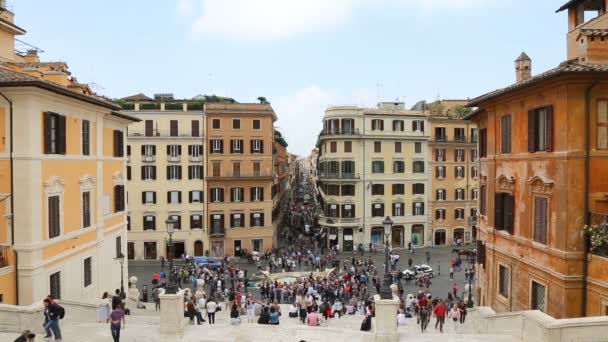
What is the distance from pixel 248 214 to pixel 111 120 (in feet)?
90.9

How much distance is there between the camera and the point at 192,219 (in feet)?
180

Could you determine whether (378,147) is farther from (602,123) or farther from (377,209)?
(602,123)

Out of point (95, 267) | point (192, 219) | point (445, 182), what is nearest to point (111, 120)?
point (95, 267)

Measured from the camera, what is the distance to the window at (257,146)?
183 ft

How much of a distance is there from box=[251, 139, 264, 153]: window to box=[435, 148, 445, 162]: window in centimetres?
2000

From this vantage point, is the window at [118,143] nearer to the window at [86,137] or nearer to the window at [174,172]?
the window at [86,137]

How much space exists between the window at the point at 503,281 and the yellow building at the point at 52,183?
1820 cm

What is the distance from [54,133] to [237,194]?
33.7 m

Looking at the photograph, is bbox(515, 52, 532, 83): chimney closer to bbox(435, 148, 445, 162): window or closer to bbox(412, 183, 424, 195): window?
bbox(412, 183, 424, 195): window

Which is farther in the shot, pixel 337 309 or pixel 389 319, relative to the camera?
pixel 337 309

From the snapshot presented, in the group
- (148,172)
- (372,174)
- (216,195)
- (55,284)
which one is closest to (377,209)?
(372,174)

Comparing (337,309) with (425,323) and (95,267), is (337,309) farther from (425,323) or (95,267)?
(95,267)

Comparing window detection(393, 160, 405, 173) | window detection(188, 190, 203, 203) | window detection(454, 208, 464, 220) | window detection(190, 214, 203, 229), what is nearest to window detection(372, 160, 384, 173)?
window detection(393, 160, 405, 173)

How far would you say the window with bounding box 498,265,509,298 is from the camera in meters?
22.6
